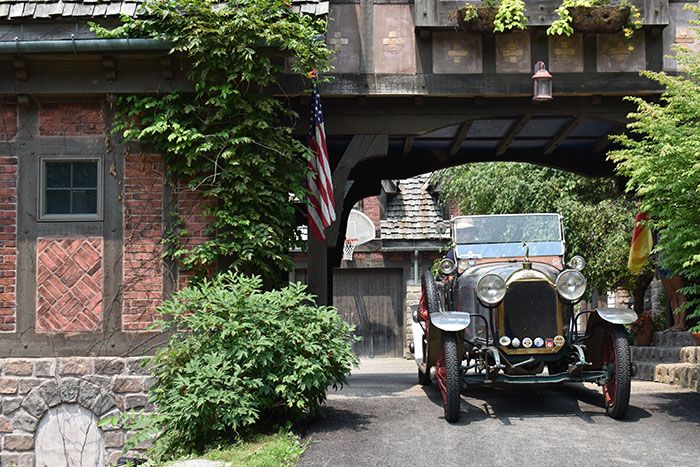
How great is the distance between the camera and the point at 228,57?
396 inches

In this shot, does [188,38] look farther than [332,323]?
Yes

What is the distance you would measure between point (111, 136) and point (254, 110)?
1.66 m

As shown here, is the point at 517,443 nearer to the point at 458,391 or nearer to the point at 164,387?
the point at 458,391

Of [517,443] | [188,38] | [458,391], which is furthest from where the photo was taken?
A: [188,38]

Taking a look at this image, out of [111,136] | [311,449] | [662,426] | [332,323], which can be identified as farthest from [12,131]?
[662,426]

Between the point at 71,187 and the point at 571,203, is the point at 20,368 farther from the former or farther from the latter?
the point at 571,203

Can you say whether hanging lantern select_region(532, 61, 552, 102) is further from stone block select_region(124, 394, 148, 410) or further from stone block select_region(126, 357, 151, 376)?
stone block select_region(124, 394, 148, 410)

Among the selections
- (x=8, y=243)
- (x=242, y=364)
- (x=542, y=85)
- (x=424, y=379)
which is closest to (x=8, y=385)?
(x=8, y=243)

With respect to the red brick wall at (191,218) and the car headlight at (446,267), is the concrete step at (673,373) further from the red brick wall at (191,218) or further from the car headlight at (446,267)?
the red brick wall at (191,218)

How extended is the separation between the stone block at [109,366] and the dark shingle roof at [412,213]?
13.9m

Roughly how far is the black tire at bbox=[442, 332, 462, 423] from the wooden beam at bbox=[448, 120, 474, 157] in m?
3.43

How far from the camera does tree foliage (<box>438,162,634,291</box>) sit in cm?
1627

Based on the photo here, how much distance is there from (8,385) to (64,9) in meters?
4.09

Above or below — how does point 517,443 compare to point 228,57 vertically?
below
